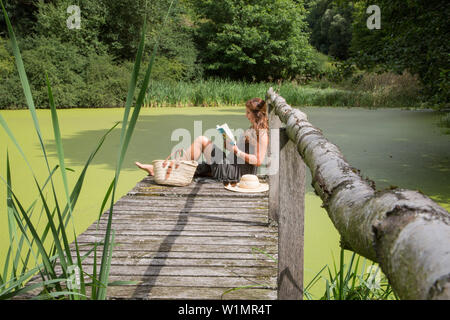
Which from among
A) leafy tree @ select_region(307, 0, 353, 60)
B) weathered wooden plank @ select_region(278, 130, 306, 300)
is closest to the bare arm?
weathered wooden plank @ select_region(278, 130, 306, 300)

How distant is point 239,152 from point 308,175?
1.20 meters

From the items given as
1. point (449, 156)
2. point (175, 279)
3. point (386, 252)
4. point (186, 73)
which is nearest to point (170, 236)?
point (175, 279)

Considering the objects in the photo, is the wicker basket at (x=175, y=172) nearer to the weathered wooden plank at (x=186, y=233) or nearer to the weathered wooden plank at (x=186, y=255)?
the weathered wooden plank at (x=186, y=233)

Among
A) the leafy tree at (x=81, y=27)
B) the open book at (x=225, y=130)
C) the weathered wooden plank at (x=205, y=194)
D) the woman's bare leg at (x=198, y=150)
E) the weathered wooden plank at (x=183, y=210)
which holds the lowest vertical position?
the weathered wooden plank at (x=183, y=210)

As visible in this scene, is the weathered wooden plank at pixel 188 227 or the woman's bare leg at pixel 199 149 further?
the woman's bare leg at pixel 199 149

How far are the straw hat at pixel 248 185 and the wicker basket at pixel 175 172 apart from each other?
0.28m

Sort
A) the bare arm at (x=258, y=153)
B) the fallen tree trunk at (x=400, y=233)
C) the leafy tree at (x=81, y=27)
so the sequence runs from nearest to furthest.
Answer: the fallen tree trunk at (x=400, y=233), the bare arm at (x=258, y=153), the leafy tree at (x=81, y=27)

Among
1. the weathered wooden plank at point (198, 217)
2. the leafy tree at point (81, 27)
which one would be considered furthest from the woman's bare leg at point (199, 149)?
the leafy tree at point (81, 27)

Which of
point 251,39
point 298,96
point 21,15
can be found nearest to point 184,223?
point 298,96

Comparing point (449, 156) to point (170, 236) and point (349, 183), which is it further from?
point (349, 183)

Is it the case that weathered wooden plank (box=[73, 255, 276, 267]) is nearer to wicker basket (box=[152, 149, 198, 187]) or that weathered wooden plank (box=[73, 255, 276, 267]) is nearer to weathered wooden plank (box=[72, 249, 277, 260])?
weathered wooden plank (box=[72, 249, 277, 260])

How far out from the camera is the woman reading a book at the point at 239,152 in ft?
8.71

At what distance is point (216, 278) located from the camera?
1.45 metres

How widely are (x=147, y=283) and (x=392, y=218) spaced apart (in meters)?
1.18
